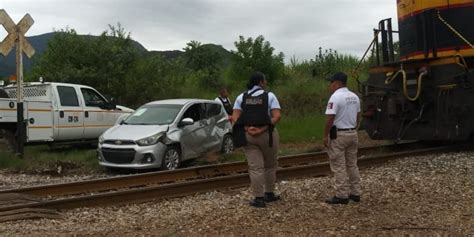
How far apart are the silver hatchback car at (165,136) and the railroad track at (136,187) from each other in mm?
1130

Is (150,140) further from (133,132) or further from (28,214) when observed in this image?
(28,214)

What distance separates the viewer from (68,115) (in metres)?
15.3

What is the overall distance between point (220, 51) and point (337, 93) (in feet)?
124

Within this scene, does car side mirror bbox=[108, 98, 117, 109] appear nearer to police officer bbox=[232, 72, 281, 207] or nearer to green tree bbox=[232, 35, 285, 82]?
police officer bbox=[232, 72, 281, 207]

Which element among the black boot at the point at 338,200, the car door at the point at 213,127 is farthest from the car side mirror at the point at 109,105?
the black boot at the point at 338,200

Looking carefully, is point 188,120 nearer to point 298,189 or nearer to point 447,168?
point 298,189

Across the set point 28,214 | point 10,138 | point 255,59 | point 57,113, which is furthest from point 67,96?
point 255,59

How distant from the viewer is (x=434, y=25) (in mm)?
12406

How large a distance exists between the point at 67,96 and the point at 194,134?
494 centimetres

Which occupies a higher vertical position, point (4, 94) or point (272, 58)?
point (272, 58)

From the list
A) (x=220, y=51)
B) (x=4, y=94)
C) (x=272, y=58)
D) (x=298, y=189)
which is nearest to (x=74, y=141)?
(x=4, y=94)

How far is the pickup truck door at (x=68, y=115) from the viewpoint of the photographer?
595 inches

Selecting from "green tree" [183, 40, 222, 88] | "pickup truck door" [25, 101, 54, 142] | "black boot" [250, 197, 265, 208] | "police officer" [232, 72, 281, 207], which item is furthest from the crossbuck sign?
"green tree" [183, 40, 222, 88]

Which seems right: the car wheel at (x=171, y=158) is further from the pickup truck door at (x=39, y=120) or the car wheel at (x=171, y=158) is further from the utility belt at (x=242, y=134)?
the pickup truck door at (x=39, y=120)
